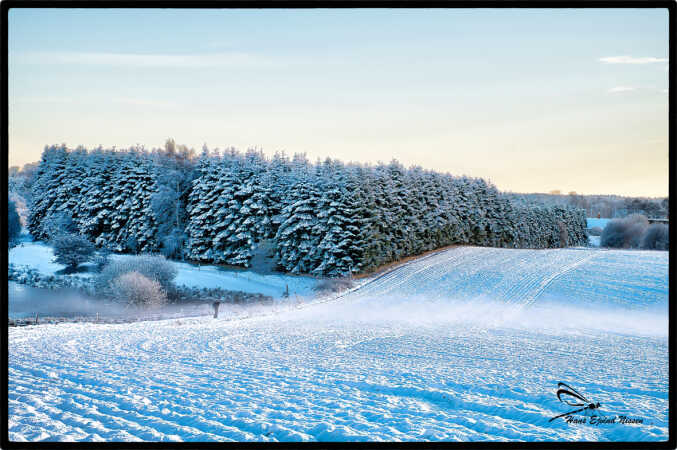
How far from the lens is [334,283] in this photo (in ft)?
77.7

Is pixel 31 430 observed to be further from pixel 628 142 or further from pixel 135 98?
pixel 628 142

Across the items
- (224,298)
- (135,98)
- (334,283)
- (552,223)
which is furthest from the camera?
(552,223)

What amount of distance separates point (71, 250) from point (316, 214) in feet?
55.8

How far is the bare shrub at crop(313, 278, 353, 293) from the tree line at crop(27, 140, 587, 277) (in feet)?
1.89

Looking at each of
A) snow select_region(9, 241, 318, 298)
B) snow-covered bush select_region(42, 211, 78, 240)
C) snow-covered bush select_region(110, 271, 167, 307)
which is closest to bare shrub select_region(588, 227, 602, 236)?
snow select_region(9, 241, 318, 298)

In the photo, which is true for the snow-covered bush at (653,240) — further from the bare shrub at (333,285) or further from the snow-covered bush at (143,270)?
the bare shrub at (333,285)

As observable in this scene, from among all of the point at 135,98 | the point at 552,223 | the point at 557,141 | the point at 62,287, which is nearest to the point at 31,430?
the point at 135,98

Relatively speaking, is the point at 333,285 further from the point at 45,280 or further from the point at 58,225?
the point at 58,225

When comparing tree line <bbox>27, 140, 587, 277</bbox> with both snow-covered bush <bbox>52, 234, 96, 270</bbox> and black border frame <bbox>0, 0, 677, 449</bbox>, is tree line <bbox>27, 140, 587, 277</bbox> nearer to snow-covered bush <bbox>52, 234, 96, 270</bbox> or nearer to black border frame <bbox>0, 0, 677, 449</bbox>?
snow-covered bush <bbox>52, 234, 96, 270</bbox>

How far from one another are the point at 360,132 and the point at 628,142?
3728 mm

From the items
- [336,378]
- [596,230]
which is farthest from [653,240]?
[336,378]

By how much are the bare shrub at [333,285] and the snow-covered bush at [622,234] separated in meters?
11.6

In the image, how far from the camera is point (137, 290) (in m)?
16.3

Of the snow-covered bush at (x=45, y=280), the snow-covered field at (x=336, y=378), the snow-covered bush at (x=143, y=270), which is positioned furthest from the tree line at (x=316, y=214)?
the snow-covered field at (x=336, y=378)
